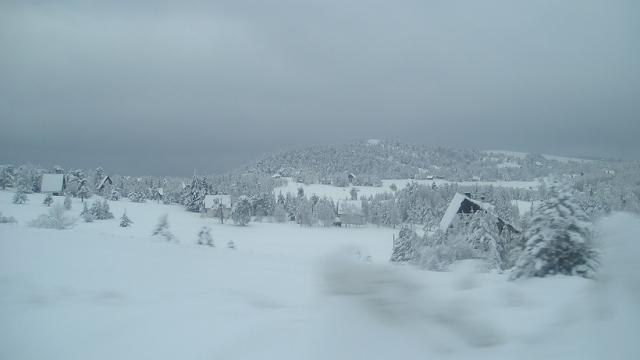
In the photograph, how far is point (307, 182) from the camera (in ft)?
381

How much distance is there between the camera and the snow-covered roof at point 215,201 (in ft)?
167

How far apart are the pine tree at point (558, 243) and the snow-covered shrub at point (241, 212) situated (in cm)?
3662

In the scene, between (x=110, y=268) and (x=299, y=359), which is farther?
(x=110, y=268)

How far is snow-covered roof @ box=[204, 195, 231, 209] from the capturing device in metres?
51.0

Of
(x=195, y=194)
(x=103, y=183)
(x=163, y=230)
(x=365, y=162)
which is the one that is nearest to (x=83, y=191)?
(x=103, y=183)

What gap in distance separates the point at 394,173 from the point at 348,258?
398ft

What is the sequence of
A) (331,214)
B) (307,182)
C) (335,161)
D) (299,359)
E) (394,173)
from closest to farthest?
(299,359), (331,214), (307,182), (394,173), (335,161)

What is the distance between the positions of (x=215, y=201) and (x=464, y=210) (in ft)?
97.7

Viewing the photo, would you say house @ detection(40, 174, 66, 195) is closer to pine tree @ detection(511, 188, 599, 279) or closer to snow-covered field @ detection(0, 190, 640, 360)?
snow-covered field @ detection(0, 190, 640, 360)

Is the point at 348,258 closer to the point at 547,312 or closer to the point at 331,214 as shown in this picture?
the point at 547,312

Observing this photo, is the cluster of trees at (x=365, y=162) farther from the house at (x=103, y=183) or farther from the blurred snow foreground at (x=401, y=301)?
the blurred snow foreground at (x=401, y=301)

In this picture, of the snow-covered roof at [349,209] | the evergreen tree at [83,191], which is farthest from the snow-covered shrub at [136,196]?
the snow-covered roof at [349,209]

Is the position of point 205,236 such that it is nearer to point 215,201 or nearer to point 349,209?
point 349,209

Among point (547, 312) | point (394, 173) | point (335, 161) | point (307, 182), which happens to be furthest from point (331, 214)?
point (335, 161)
